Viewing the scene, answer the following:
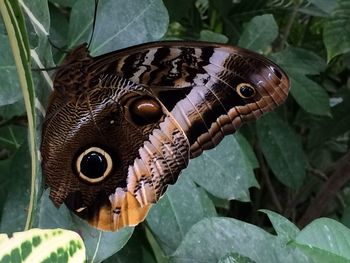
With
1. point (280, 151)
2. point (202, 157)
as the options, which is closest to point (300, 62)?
point (280, 151)

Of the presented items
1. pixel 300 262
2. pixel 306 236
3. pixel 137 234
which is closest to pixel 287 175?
pixel 137 234

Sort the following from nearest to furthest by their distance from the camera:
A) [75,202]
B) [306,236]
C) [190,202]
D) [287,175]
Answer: [306,236]
[75,202]
[190,202]
[287,175]

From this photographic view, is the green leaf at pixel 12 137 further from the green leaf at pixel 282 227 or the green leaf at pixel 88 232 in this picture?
the green leaf at pixel 282 227

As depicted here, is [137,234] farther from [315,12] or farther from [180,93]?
[315,12]

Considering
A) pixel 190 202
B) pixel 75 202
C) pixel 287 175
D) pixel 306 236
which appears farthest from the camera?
pixel 287 175

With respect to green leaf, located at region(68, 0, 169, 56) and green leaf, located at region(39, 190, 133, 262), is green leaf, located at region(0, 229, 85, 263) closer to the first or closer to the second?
green leaf, located at region(39, 190, 133, 262)

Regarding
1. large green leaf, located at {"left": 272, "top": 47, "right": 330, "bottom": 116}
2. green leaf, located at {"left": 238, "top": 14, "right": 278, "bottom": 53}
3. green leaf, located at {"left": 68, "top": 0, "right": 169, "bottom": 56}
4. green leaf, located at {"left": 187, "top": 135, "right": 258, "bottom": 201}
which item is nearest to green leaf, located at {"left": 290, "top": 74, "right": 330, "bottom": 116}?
large green leaf, located at {"left": 272, "top": 47, "right": 330, "bottom": 116}

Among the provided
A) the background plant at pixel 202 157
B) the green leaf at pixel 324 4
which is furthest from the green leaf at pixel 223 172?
the green leaf at pixel 324 4
